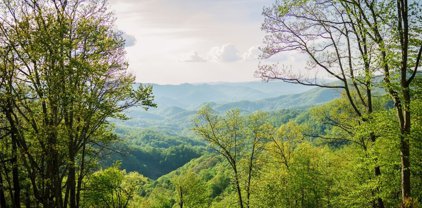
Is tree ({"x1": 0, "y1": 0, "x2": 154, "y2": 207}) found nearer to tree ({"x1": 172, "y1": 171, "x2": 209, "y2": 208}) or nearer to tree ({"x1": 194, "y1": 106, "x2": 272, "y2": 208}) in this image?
tree ({"x1": 194, "y1": 106, "x2": 272, "y2": 208})

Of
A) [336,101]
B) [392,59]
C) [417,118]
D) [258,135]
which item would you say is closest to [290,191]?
[258,135]

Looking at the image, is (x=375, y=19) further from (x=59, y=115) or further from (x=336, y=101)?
(x=336, y=101)

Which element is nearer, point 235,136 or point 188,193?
point 235,136

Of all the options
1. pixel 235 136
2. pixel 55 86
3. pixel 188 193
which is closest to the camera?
pixel 55 86

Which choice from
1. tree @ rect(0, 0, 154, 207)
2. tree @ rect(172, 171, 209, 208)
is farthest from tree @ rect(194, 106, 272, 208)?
tree @ rect(172, 171, 209, 208)

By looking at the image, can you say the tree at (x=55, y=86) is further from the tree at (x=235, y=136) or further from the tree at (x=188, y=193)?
the tree at (x=188, y=193)

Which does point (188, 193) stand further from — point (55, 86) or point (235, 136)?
point (55, 86)

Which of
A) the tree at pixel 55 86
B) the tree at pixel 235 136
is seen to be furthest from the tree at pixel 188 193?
the tree at pixel 55 86

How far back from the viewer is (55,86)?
542 inches

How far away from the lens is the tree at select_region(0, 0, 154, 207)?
13.7m

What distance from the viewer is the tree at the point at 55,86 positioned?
1374 cm

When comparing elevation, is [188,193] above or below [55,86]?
below

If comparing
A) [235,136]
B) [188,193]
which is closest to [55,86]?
[235,136]

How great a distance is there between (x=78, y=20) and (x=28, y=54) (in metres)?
3.60
